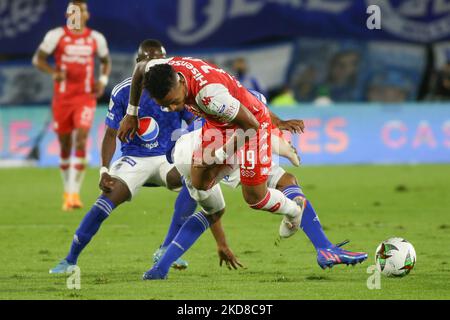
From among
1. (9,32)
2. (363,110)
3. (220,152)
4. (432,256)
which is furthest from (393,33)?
(220,152)

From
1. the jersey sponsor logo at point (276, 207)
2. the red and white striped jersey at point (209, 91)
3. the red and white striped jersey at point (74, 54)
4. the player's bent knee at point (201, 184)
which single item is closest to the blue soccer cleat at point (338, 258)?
the jersey sponsor logo at point (276, 207)

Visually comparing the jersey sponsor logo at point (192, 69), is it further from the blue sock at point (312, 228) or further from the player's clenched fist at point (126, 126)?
the blue sock at point (312, 228)

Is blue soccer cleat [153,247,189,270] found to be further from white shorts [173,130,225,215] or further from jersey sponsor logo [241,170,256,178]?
jersey sponsor logo [241,170,256,178]

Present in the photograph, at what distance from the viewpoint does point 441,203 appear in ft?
49.6

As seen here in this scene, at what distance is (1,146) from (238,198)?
617 centimetres

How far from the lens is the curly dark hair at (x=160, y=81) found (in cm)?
789

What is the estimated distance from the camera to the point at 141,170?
9523 mm

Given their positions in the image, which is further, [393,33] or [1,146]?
[393,33]

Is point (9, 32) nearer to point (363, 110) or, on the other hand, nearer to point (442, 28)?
point (363, 110)

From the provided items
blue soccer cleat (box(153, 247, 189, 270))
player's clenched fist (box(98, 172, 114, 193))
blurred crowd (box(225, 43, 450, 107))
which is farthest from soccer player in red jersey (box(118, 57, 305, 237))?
blurred crowd (box(225, 43, 450, 107))

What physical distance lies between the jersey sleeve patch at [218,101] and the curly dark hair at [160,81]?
0.83 ft

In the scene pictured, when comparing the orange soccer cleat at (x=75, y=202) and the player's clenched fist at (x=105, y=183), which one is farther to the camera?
the orange soccer cleat at (x=75, y=202)

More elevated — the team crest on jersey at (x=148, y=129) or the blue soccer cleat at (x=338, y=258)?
the team crest on jersey at (x=148, y=129)

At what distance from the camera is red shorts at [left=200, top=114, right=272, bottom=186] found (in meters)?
8.66
